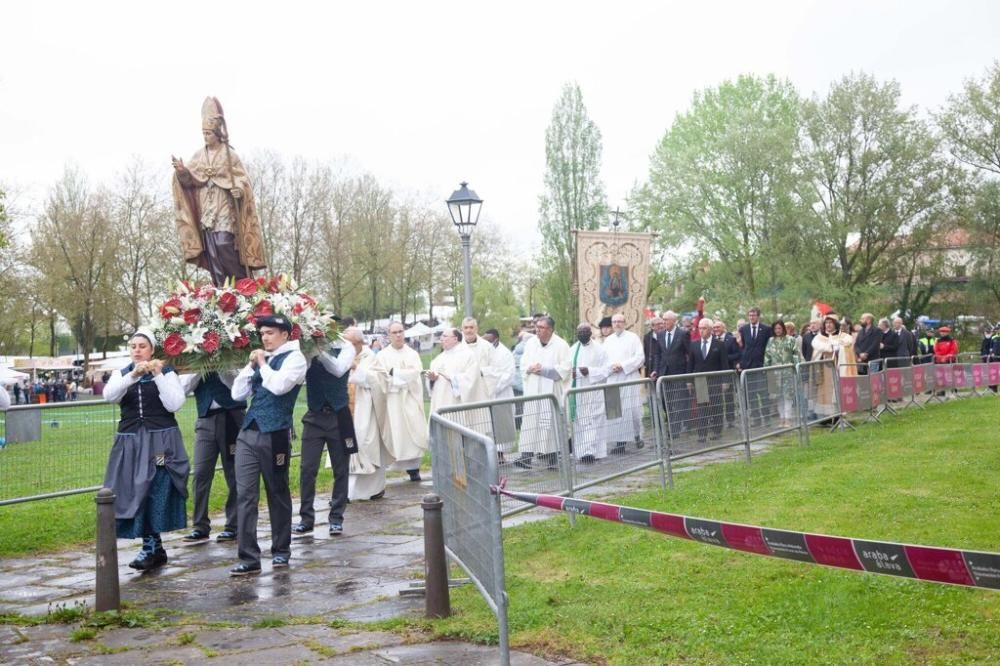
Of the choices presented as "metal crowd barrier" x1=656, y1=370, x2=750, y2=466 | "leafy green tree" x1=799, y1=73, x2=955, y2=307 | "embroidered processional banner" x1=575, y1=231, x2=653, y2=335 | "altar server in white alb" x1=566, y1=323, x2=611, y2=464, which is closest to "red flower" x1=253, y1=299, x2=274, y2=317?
"altar server in white alb" x1=566, y1=323, x2=611, y2=464

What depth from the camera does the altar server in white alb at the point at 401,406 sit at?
1306 cm

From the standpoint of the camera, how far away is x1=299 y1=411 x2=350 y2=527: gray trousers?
984 cm

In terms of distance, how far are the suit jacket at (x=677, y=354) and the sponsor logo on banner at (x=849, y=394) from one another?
7.84 ft

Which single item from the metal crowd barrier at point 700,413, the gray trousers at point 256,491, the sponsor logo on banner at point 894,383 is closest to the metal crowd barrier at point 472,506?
the gray trousers at point 256,491

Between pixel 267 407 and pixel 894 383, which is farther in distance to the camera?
pixel 894 383

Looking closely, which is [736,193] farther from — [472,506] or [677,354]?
[472,506]

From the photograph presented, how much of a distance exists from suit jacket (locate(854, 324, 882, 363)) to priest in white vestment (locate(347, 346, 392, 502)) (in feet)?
40.6

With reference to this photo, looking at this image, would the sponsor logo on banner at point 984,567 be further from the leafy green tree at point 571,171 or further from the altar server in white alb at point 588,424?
the leafy green tree at point 571,171

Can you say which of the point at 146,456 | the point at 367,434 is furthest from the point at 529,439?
the point at 367,434

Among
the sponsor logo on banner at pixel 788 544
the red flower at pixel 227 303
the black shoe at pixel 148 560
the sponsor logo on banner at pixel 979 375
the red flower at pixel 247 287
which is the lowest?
the black shoe at pixel 148 560

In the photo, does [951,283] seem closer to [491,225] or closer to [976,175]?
[976,175]

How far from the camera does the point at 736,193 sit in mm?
48750

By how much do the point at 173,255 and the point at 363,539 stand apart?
3992 cm

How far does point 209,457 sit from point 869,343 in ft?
51.9
